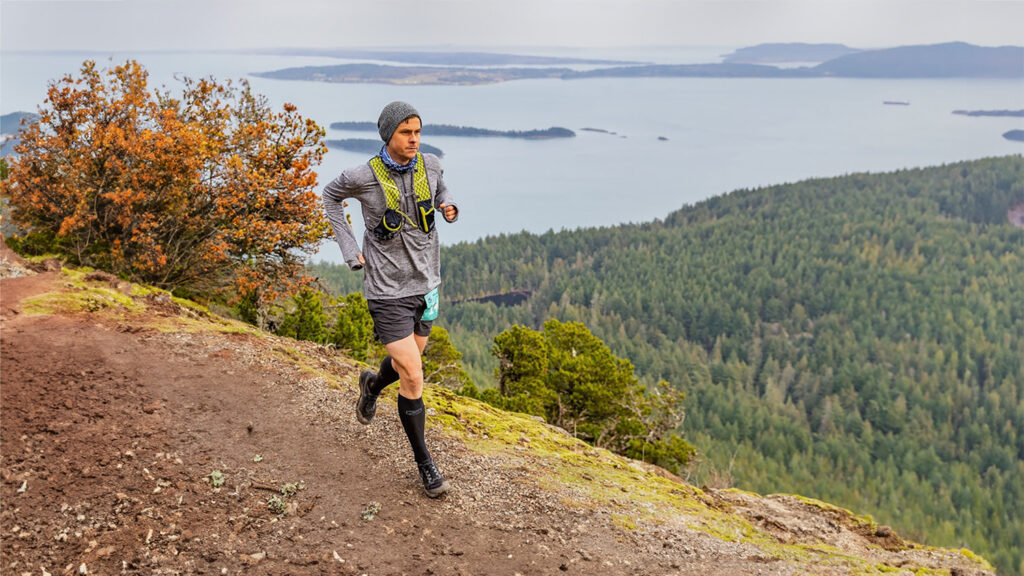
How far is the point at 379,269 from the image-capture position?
19.7 feet

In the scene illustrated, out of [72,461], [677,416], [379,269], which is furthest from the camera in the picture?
[677,416]

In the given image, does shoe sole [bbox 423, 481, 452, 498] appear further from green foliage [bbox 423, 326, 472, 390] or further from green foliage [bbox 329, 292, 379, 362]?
green foliage [bbox 423, 326, 472, 390]

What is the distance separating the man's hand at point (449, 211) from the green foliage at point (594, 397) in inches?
636

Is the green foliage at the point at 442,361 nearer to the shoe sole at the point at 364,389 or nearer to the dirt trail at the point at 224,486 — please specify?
the dirt trail at the point at 224,486

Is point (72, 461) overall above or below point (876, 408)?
above

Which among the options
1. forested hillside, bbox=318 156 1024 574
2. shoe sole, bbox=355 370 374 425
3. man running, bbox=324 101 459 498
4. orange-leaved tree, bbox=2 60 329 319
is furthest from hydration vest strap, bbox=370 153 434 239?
forested hillside, bbox=318 156 1024 574

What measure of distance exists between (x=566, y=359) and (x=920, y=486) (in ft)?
283

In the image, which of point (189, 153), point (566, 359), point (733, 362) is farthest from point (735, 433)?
point (189, 153)

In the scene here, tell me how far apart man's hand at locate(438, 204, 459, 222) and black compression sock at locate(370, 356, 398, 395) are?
150 cm

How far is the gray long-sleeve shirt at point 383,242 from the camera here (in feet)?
19.5

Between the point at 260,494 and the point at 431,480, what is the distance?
1.49m

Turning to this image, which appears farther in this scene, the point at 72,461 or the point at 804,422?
the point at 804,422

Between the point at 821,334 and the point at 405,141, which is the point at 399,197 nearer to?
the point at 405,141

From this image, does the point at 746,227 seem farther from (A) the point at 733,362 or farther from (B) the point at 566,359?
(B) the point at 566,359
